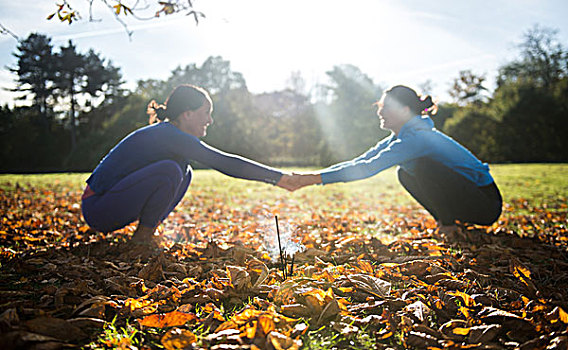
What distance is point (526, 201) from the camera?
19.7 feet

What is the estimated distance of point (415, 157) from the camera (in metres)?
3.25

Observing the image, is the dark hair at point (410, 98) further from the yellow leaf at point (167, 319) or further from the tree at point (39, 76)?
the tree at point (39, 76)

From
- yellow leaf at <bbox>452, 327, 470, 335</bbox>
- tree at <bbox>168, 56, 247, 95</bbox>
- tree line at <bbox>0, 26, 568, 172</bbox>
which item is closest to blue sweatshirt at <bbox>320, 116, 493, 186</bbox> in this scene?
yellow leaf at <bbox>452, 327, 470, 335</bbox>

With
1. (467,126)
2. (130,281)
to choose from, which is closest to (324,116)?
(467,126)

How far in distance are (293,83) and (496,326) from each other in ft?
100

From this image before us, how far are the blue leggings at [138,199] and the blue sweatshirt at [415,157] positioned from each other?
1264 millimetres

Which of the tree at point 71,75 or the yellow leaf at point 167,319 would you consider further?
the tree at point 71,75

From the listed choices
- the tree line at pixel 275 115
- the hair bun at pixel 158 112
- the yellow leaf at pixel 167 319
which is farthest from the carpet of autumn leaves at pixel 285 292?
the tree line at pixel 275 115

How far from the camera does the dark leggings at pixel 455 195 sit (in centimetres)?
328

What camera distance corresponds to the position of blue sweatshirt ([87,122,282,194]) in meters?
2.89

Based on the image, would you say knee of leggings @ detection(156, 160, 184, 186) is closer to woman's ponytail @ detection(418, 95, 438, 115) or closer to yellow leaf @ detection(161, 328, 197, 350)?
yellow leaf @ detection(161, 328, 197, 350)

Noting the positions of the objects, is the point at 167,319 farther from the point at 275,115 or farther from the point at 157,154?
the point at 275,115

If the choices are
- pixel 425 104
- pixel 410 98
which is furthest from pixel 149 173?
pixel 425 104

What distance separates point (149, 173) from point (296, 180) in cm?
116
